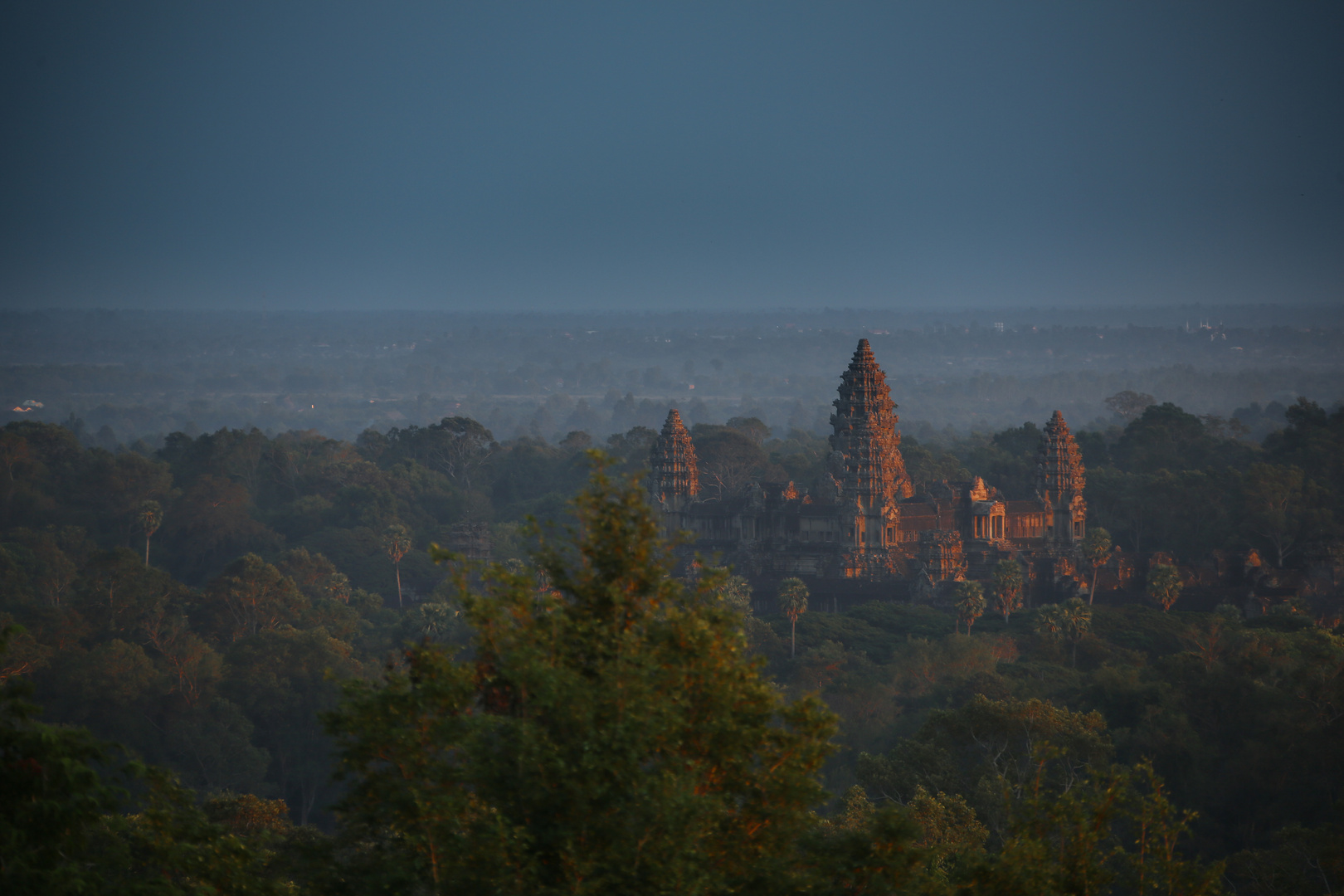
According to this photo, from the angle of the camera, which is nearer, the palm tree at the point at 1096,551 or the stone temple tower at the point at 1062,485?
the palm tree at the point at 1096,551

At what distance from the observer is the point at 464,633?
57062 mm

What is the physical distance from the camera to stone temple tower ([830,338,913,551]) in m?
71.4

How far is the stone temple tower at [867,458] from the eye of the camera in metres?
71.4

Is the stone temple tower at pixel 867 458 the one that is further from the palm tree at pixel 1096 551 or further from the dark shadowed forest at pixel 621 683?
the palm tree at pixel 1096 551

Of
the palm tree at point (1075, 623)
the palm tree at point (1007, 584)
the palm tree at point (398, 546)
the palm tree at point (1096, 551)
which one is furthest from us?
the palm tree at point (398, 546)

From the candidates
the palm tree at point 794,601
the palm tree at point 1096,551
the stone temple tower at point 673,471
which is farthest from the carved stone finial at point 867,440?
the palm tree at point 794,601

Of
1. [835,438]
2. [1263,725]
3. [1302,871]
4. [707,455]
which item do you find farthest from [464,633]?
[707,455]

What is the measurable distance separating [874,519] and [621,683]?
59.0 m

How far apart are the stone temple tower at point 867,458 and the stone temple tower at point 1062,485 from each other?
7978 millimetres

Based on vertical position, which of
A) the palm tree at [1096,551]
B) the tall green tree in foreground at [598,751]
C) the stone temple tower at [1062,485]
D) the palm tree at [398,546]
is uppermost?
the tall green tree in foreground at [598,751]

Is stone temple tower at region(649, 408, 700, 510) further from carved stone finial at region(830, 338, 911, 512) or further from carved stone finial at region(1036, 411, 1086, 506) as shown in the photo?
carved stone finial at region(1036, 411, 1086, 506)

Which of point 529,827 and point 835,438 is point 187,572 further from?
point 529,827

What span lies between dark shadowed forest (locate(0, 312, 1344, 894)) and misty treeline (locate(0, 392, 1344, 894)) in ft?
0.27

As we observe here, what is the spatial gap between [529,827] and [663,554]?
391 cm
